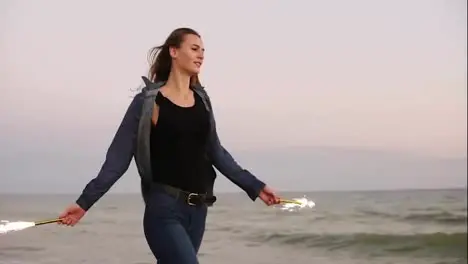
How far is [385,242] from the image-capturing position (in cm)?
438

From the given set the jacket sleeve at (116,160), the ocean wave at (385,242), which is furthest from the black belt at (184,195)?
the ocean wave at (385,242)

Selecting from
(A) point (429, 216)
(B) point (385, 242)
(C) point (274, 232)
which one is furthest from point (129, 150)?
(A) point (429, 216)

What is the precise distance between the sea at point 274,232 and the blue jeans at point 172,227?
1040mm

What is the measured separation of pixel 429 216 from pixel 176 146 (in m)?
4.17

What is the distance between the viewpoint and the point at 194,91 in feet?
5.93

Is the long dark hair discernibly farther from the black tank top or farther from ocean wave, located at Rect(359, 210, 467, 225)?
ocean wave, located at Rect(359, 210, 467, 225)

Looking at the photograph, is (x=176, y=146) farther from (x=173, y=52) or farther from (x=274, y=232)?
(x=274, y=232)

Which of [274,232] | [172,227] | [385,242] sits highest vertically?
[172,227]

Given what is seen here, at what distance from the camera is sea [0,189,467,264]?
297 cm

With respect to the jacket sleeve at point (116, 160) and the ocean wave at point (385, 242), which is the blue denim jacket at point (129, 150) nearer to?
the jacket sleeve at point (116, 160)

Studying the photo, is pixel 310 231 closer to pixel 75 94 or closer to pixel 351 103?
pixel 351 103

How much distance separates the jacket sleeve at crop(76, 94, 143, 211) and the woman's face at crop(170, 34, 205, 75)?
0.14 meters

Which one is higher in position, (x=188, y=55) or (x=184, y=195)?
(x=188, y=55)

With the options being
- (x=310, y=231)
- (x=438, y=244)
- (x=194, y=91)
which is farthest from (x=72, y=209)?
(x=438, y=244)
